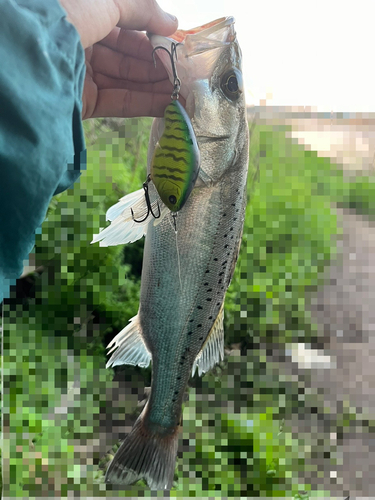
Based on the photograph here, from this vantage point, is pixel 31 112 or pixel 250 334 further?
pixel 250 334

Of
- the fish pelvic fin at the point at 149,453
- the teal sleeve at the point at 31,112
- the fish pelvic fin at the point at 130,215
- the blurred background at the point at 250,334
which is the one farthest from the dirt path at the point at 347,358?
the teal sleeve at the point at 31,112

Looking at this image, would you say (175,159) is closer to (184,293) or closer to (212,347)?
(184,293)

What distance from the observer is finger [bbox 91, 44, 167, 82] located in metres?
0.58

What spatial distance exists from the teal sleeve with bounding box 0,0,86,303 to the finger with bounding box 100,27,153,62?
217mm

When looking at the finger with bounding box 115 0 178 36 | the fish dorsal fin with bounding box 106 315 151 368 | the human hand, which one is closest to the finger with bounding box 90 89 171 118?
the human hand

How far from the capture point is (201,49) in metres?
0.48

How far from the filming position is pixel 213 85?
0.49 m

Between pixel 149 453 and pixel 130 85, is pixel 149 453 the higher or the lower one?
the lower one

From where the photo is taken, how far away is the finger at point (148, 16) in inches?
19.3

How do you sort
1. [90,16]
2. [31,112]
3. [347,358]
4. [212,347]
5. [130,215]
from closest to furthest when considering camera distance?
[31,112] → [90,16] → [130,215] → [212,347] → [347,358]

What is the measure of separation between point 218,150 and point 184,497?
0.94 m

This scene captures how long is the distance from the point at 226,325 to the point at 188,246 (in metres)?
0.58

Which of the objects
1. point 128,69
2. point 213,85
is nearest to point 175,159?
point 213,85

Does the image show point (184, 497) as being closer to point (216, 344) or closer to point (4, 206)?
point (216, 344)
